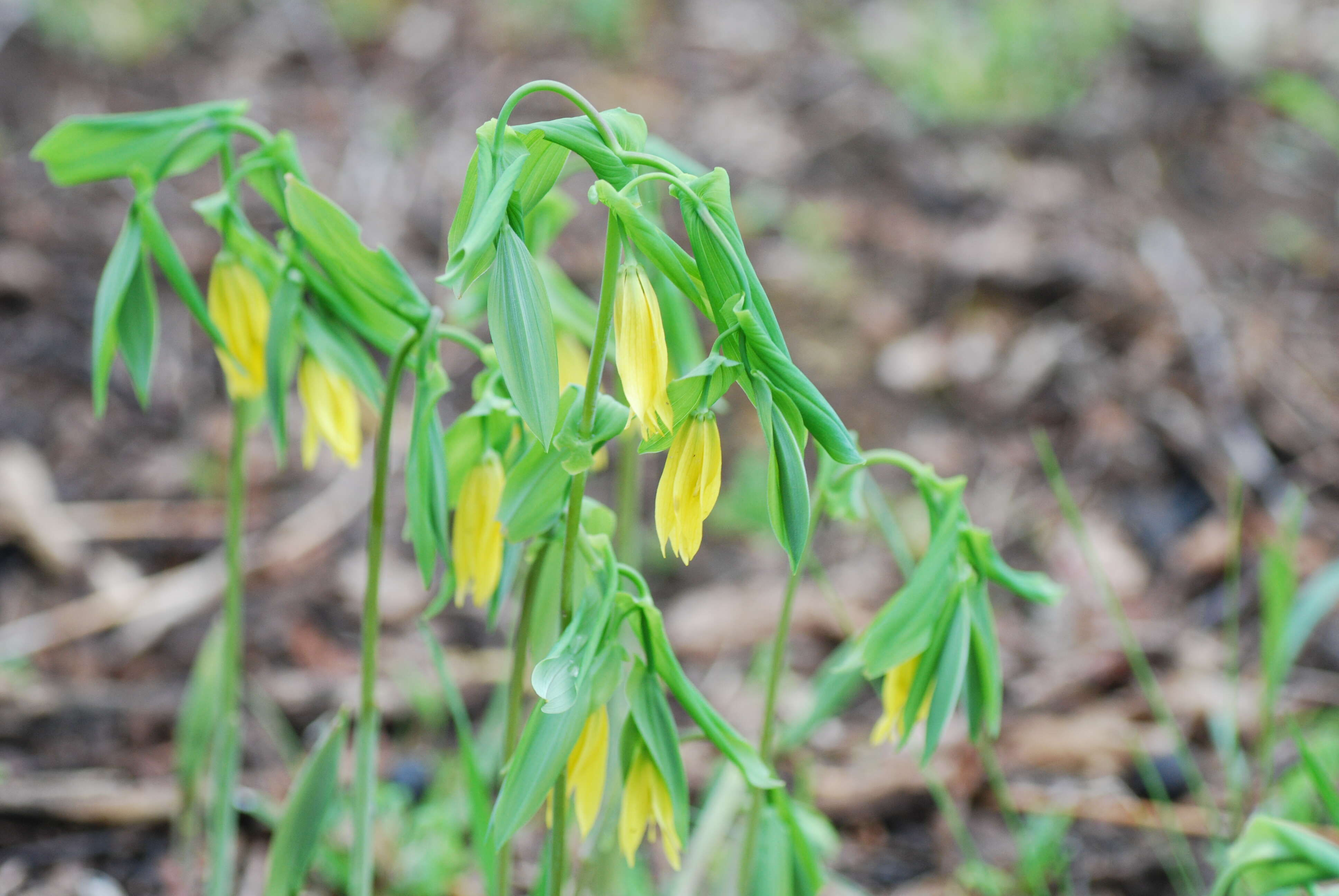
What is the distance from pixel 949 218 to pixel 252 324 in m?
2.33

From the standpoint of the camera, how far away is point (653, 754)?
739 millimetres

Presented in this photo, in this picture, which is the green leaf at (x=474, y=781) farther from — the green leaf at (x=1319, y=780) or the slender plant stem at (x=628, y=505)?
the green leaf at (x=1319, y=780)

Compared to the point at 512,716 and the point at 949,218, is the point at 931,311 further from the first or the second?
the point at 512,716

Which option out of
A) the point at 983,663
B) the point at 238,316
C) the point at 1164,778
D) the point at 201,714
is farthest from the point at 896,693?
the point at 1164,778

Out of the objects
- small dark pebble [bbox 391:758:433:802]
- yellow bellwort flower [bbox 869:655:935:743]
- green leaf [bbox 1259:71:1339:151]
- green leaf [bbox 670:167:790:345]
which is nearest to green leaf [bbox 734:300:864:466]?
green leaf [bbox 670:167:790:345]

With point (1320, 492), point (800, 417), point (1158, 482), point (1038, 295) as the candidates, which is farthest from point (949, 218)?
point (800, 417)

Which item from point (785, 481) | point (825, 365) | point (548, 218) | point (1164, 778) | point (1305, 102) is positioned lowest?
point (1164, 778)

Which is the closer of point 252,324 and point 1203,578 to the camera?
point 252,324

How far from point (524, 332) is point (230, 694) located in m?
0.61

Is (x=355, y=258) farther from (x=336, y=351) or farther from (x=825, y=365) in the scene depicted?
(x=825, y=365)

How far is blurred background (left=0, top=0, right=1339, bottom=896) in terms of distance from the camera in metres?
1.59

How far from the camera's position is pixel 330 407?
934 mm

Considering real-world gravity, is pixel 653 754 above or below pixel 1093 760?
above

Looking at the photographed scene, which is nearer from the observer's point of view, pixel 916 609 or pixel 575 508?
pixel 575 508
